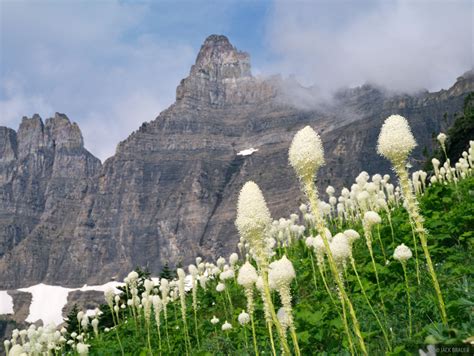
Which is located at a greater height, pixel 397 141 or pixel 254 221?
pixel 397 141

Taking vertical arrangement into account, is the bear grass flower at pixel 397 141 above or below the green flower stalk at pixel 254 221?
above

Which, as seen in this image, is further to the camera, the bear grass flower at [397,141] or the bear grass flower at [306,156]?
the bear grass flower at [397,141]

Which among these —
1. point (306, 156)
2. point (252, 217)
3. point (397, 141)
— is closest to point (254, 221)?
point (252, 217)

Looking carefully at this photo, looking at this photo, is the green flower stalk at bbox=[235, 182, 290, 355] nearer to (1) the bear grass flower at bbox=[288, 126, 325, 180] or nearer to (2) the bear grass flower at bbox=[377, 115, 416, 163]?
(1) the bear grass flower at bbox=[288, 126, 325, 180]

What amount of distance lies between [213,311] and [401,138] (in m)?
8.73

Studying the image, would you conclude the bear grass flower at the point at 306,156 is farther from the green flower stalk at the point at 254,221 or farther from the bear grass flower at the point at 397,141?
the bear grass flower at the point at 397,141

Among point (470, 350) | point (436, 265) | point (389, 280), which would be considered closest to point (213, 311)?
point (389, 280)

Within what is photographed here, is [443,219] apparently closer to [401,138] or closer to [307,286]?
[307,286]

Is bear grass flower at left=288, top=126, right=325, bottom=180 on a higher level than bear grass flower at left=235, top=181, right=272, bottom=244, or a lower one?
higher

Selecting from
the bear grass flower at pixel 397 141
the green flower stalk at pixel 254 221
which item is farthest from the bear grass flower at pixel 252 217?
the bear grass flower at pixel 397 141

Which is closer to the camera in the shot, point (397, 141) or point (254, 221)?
point (254, 221)

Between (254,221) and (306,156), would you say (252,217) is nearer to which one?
(254,221)

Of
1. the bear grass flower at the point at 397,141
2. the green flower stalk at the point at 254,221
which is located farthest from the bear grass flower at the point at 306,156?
the bear grass flower at the point at 397,141

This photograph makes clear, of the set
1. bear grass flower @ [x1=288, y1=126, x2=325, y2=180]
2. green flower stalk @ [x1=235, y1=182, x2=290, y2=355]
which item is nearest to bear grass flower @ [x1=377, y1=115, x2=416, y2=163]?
bear grass flower @ [x1=288, y1=126, x2=325, y2=180]
